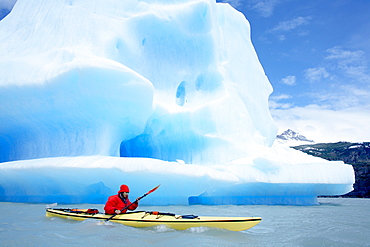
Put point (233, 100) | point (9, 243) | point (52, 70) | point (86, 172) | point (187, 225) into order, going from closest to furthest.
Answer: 1. point (9, 243)
2. point (187, 225)
3. point (86, 172)
4. point (52, 70)
5. point (233, 100)

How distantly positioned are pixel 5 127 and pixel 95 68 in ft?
Answer: 15.2

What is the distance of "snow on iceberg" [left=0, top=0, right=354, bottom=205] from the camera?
377 inches

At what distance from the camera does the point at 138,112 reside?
11.0 metres

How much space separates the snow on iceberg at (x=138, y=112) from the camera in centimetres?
958

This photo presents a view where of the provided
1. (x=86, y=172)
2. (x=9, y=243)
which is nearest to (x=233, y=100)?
(x=86, y=172)

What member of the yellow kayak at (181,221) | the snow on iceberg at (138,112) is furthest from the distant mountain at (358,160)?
the yellow kayak at (181,221)

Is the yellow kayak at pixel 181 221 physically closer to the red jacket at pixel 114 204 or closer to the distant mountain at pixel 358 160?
the red jacket at pixel 114 204

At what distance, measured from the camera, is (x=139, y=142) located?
14.7 meters

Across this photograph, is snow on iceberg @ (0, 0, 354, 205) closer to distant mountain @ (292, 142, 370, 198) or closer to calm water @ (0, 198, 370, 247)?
calm water @ (0, 198, 370, 247)

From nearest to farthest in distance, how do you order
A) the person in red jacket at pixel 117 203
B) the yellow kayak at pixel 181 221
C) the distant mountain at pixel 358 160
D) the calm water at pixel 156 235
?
1. the calm water at pixel 156 235
2. the yellow kayak at pixel 181 221
3. the person in red jacket at pixel 117 203
4. the distant mountain at pixel 358 160

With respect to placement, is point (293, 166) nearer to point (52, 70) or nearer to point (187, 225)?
point (187, 225)

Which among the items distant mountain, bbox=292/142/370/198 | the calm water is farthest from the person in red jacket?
distant mountain, bbox=292/142/370/198

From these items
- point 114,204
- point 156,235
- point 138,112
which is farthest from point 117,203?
point 138,112

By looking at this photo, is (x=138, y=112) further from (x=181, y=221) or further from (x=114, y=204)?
(x=181, y=221)
